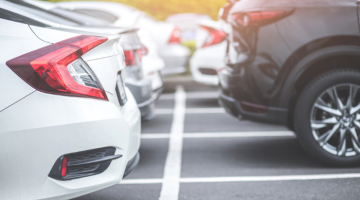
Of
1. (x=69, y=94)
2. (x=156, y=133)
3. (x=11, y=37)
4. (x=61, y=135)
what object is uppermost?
(x=11, y=37)

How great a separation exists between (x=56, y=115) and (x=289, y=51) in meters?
2.12

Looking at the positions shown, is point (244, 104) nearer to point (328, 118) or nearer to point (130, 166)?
point (328, 118)

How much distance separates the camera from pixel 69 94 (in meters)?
2.10

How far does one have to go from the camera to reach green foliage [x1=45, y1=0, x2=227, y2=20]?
68.1 feet

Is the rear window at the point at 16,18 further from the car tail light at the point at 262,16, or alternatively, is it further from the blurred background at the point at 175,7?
the blurred background at the point at 175,7

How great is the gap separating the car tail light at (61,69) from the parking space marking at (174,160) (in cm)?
118

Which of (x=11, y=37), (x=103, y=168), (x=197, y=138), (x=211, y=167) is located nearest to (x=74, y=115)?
(x=103, y=168)

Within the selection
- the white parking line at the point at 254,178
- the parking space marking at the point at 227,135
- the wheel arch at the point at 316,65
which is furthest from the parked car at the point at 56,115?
the parking space marking at the point at 227,135

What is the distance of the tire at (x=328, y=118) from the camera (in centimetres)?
342

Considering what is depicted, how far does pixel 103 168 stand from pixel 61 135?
0.33 metres

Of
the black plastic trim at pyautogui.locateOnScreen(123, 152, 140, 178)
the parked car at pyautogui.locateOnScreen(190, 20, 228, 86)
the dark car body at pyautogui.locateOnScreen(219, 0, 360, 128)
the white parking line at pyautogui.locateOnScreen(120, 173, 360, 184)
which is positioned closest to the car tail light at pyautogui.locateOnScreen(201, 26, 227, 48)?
the parked car at pyautogui.locateOnScreen(190, 20, 228, 86)

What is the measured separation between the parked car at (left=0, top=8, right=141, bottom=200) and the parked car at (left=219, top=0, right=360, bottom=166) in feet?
5.25

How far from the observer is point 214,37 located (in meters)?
6.66

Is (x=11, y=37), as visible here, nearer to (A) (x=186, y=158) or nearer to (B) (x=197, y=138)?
(A) (x=186, y=158)
